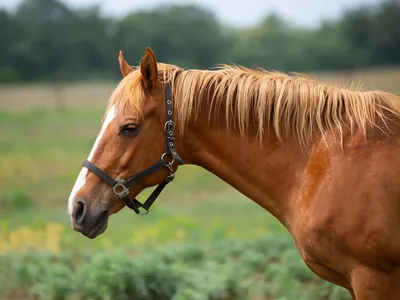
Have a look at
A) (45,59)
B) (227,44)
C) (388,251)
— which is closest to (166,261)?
(388,251)

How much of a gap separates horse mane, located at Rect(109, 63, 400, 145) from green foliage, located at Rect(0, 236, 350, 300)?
2.02m

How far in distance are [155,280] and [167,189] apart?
385 inches

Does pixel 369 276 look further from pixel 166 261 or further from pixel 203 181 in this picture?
pixel 203 181

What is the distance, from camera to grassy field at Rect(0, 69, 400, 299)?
7.73 meters

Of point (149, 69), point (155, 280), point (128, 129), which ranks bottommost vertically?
point (155, 280)

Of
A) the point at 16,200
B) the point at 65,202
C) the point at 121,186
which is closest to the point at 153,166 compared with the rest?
the point at 121,186

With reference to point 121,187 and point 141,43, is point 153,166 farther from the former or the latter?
point 141,43

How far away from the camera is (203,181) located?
16.0 metres

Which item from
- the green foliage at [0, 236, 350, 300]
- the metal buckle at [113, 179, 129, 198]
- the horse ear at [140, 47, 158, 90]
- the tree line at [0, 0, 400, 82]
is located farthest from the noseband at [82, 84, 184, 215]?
the tree line at [0, 0, 400, 82]

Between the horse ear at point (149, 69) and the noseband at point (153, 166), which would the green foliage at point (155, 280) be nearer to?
the noseband at point (153, 166)

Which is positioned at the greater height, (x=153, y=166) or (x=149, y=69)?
(x=149, y=69)

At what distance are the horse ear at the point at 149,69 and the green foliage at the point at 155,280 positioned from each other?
2.16m

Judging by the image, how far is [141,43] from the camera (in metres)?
29.6

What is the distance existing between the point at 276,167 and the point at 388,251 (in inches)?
32.8
